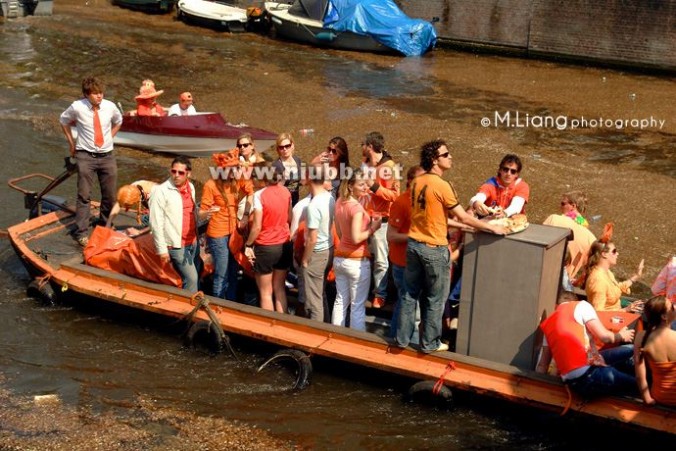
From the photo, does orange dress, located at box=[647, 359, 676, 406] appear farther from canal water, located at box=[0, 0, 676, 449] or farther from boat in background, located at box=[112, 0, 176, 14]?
boat in background, located at box=[112, 0, 176, 14]

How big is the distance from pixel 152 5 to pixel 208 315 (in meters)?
23.6

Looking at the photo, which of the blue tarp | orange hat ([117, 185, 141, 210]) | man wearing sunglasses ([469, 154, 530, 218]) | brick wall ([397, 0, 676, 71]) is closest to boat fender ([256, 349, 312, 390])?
man wearing sunglasses ([469, 154, 530, 218])

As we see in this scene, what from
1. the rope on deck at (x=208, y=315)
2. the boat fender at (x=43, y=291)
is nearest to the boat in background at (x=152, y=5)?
the boat fender at (x=43, y=291)

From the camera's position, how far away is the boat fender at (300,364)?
7586 millimetres

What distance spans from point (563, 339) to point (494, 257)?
31.5 inches

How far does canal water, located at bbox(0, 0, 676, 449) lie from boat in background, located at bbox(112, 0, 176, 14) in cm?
36

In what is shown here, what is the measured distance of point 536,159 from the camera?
14320 millimetres

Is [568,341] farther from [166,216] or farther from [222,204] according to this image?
[166,216]

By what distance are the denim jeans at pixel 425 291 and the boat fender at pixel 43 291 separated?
396 centimetres

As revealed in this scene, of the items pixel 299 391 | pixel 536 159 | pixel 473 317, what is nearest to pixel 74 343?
pixel 299 391

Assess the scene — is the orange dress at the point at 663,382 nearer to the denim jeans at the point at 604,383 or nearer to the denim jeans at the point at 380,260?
the denim jeans at the point at 604,383

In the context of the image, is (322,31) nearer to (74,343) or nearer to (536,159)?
(536,159)

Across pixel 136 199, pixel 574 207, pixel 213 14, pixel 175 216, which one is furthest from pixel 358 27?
pixel 175 216

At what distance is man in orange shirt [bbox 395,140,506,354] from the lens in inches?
264
